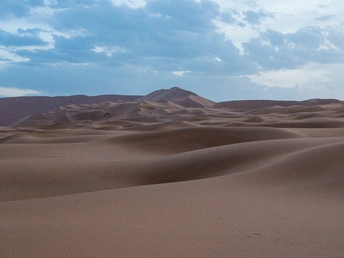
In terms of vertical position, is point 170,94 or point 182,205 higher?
point 170,94

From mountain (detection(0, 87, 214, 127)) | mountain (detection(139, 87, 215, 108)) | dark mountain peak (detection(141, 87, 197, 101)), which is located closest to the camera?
mountain (detection(0, 87, 214, 127))

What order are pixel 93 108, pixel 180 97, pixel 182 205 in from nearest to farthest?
pixel 182 205 < pixel 93 108 < pixel 180 97

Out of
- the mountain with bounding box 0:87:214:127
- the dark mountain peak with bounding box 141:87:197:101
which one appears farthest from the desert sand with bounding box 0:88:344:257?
the dark mountain peak with bounding box 141:87:197:101

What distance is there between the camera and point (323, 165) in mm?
7094

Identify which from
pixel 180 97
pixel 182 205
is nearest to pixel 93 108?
pixel 180 97

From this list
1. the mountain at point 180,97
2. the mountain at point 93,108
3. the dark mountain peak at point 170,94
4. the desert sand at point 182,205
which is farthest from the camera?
the dark mountain peak at point 170,94

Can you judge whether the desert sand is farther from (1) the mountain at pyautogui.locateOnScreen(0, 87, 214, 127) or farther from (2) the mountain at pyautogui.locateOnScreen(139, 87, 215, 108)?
(2) the mountain at pyautogui.locateOnScreen(139, 87, 215, 108)

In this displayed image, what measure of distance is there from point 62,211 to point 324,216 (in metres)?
2.68

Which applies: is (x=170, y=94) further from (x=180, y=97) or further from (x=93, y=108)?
(x=93, y=108)

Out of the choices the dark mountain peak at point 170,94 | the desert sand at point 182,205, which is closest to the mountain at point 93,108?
the dark mountain peak at point 170,94

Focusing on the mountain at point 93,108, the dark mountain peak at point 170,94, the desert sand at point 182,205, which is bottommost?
the desert sand at point 182,205

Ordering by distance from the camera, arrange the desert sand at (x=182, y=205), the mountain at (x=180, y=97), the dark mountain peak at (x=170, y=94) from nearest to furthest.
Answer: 1. the desert sand at (x=182, y=205)
2. the mountain at (x=180, y=97)
3. the dark mountain peak at (x=170, y=94)

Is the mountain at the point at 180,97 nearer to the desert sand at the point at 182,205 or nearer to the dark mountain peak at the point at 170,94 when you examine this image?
the dark mountain peak at the point at 170,94

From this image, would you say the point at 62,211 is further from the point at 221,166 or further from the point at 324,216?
the point at 221,166
